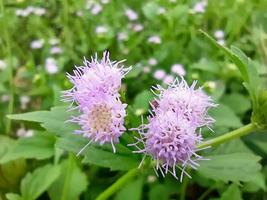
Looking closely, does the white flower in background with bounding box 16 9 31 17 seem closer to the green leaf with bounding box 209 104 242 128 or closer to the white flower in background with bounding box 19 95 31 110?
the white flower in background with bounding box 19 95 31 110

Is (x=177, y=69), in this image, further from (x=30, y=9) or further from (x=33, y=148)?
(x=30, y=9)

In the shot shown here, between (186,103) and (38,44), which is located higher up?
(38,44)

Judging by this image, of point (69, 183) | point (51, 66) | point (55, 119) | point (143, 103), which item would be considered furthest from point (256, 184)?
point (51, 66)

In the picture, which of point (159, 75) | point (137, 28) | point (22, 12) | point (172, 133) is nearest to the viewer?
point (172, 133)

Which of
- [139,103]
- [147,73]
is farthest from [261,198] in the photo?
[147,73]

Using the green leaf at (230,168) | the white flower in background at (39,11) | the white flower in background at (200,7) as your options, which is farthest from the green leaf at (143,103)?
the white flower in background at (39,11)

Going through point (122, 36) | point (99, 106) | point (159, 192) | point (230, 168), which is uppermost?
point (122, 36)

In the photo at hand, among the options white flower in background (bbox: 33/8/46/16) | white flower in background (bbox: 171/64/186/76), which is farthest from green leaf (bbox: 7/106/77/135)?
white flower in background (bbox: 33/8/46/16)

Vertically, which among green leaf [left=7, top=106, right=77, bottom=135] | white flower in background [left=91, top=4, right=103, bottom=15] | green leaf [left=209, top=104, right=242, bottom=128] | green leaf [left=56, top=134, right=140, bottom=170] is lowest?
green leaf [left=56, top=134, right=140, bottom=170]
